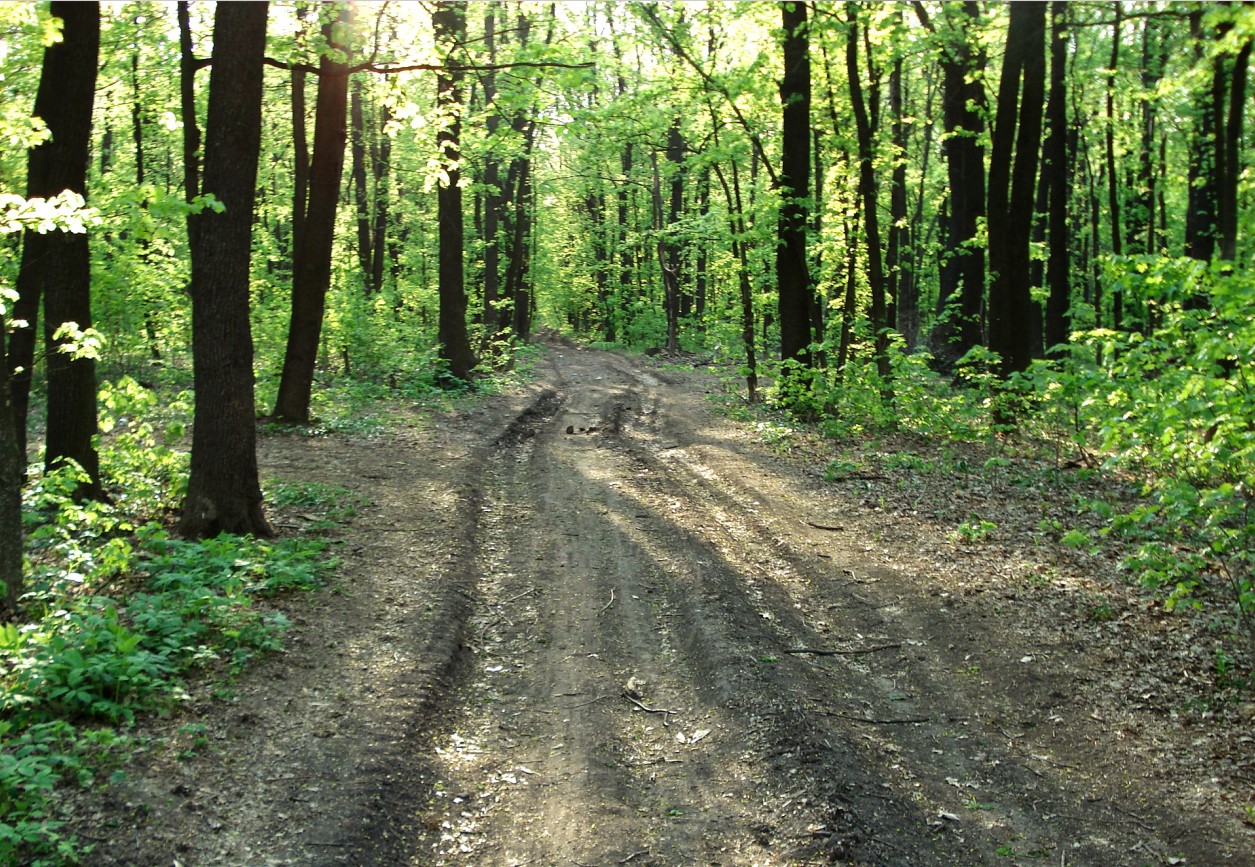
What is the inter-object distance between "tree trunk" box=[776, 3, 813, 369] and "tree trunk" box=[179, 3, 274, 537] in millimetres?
10164

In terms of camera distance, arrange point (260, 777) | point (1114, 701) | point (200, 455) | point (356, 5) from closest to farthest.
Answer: point (260, 777), point (1114, 701), point (200, 455), point (356, 5)

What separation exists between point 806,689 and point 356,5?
970cm

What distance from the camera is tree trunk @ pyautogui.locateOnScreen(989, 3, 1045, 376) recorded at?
13.8 meters

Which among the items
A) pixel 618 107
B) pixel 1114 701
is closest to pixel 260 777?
pixel 1114 701

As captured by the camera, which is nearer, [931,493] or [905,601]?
[905,601]

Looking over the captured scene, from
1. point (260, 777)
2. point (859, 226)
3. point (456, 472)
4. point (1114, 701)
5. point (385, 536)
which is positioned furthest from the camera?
point (859, 226)

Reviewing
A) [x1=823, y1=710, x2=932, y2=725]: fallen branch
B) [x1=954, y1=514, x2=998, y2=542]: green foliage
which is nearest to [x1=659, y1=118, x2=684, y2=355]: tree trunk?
[x1=954, y1=514, x2=998, y2=542]: green foliage

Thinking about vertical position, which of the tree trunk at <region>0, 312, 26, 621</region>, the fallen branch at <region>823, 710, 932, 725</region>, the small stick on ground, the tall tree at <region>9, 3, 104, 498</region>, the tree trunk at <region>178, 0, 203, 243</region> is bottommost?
the fallen branch at <region>823, 710, 932, 725</region>

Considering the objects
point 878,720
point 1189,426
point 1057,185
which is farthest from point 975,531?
point 1057,185

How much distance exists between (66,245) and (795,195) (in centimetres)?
1220

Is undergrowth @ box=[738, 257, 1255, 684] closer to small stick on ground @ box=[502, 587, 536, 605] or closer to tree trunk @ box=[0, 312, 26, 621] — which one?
small stick on ground @ box=[502, 587, 536, 605]

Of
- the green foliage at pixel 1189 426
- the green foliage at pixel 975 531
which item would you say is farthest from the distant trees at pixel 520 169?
the green foliage at pixel 975 531

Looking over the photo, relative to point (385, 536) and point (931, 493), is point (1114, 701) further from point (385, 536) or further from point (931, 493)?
point (385, 536)

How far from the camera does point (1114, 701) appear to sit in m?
6.07
